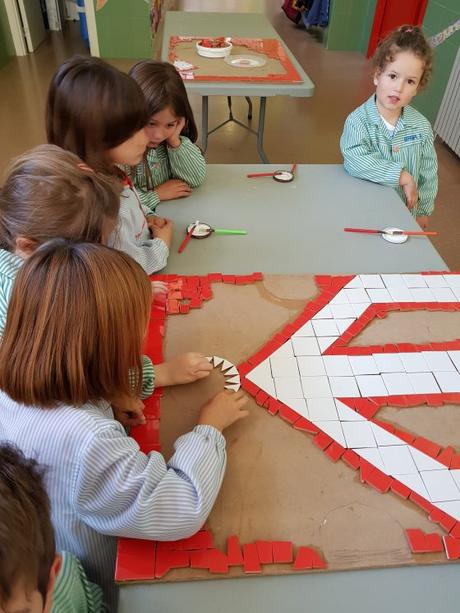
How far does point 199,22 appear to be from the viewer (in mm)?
3010

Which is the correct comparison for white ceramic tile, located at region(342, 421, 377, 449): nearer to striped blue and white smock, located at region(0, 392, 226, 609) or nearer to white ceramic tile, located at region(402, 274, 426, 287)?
striped blue and white smock, located at region(0, 392, 226, 609)

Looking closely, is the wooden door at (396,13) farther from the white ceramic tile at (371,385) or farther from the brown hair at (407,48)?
the white ceramic tile at (371,385)

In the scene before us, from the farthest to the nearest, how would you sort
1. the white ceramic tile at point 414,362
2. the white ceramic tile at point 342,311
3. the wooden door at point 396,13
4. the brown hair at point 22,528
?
the wooden door at point 396,13, the white ceramic tile at point 342,311, the white ceramic tile at point 414,362, the brown hair at point 22,528

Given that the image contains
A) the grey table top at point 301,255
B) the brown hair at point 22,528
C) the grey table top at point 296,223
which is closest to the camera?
the brown hair at point 22,528

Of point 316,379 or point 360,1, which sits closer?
point 316,379

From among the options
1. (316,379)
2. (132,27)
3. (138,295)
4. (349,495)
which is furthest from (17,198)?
(132,27)

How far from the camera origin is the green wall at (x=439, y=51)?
3.15 metres

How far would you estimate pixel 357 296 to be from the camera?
3.49ft

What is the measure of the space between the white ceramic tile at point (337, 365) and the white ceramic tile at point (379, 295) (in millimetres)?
201

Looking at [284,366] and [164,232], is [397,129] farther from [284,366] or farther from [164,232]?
[284,366]

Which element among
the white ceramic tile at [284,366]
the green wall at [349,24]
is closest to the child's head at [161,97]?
the white ceramic tile at [284,366]

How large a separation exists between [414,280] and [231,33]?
2.34 m

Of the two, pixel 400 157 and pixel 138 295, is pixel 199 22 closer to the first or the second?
pixel 400 157

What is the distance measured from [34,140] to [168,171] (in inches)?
81.2
